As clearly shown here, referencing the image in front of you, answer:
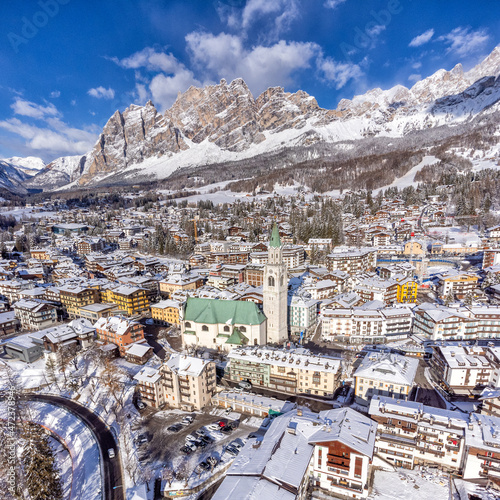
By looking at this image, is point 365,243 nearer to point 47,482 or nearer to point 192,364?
point 192,364

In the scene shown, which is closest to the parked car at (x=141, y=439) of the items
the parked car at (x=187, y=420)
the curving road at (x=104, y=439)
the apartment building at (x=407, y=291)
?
the curving road at (x=104, y=439)

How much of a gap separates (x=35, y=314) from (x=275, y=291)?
138 feet

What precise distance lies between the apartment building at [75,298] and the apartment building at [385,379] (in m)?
50.0

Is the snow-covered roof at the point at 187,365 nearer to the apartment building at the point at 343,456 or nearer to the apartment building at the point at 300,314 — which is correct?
the apartment building at the point at 343,456

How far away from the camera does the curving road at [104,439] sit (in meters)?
24.8

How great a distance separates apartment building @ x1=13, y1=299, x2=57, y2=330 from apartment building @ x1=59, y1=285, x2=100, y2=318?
8.89 feet

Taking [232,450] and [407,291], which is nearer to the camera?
[232,450]

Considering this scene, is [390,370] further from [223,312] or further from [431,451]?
[223,312]

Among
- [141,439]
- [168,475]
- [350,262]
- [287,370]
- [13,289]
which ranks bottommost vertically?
[168,475]

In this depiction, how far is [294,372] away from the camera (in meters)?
34.0

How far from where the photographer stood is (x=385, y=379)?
30.9 metres

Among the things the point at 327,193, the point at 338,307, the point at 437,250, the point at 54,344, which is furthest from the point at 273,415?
the point at 327,193

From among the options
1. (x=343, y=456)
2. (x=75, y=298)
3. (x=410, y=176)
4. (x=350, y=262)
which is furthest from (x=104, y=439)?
(x=410, y=176)

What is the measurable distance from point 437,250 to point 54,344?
88.8 m
